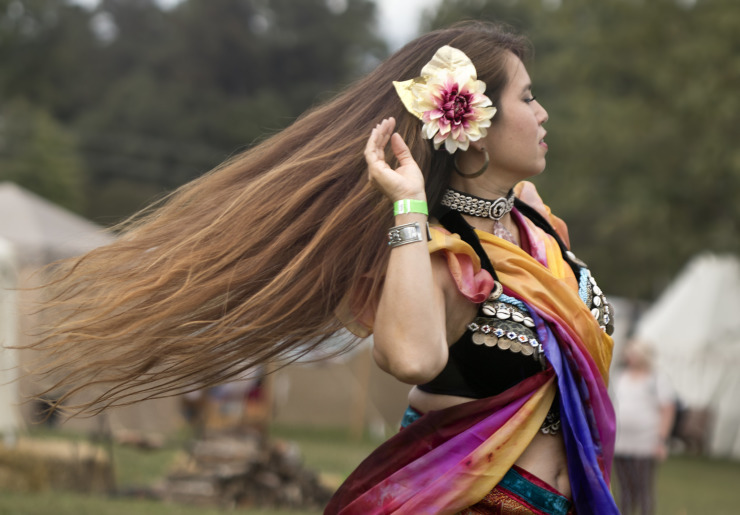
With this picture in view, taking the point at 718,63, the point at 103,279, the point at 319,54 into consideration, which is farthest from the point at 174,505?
the point at 319,54

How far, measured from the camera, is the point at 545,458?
2.82 metres

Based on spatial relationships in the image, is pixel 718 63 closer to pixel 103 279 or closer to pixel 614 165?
pixel 614 165

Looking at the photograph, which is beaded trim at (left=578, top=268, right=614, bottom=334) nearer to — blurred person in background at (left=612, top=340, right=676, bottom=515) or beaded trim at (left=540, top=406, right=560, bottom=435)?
beaded trim at (left=540, top=406, right=560, bottom=435)

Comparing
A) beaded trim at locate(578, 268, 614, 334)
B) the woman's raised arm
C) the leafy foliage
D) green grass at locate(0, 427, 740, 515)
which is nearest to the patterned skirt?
the woman's raised arm

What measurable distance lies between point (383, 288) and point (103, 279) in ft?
3.02

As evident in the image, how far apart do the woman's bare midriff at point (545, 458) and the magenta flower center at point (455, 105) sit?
766 millimetres

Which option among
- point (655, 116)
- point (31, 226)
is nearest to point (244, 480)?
point (31, 226)

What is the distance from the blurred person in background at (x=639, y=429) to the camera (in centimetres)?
906

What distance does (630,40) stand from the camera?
63.7 ft

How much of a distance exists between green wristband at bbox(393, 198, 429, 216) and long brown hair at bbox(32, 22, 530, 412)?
0.20m

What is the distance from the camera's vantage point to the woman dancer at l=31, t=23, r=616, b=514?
271 centimetres

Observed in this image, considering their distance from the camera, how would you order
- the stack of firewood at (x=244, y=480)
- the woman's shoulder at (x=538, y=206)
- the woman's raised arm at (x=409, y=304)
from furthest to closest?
the stack of firewood at (x=244, y=480) → the woman's shoulder at (x=538, y=206) → the woman's raised arm at (x=409, y=304)

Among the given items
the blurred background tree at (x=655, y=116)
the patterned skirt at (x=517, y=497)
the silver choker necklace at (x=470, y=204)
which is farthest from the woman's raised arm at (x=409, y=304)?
the blurred background tree at (x=655, y=116)

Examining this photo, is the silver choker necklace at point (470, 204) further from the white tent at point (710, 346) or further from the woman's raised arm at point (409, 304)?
the white tent at point (710, 346)
